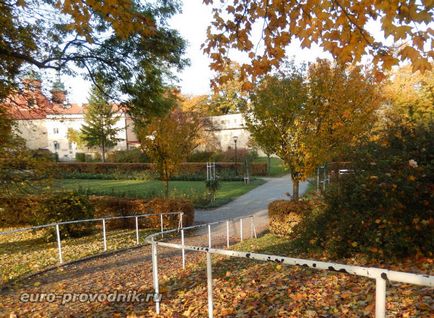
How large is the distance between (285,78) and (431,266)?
9.07 metres

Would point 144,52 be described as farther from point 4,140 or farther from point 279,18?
point 279,18

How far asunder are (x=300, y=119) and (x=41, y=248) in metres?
9.20

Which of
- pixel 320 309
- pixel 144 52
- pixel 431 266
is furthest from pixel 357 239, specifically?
pixel 144 52

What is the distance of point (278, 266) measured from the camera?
18.7 feet

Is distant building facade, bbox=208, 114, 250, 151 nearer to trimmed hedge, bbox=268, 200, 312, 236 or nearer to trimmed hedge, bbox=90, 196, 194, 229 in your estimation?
trimmed hedge, bbox=90, 196, 194, 229

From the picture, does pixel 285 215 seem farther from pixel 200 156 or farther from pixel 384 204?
pixel 200 156

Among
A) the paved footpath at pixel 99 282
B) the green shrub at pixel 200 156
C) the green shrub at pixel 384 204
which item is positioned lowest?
the paved footpath at pixel 99 282

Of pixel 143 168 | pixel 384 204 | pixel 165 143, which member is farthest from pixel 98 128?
pixel 384 204

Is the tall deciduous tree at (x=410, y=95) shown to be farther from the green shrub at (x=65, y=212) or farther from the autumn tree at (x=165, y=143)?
the green shrub at (x=65, y=212)

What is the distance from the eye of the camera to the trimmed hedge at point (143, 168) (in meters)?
32.5

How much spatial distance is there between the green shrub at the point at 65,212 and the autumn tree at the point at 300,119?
6445mm

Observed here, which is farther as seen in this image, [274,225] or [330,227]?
[274,225]

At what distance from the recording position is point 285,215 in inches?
434

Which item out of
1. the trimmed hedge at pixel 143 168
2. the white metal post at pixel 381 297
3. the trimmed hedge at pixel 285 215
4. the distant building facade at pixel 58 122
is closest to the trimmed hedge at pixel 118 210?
the distant building facade at pixel 58 122
